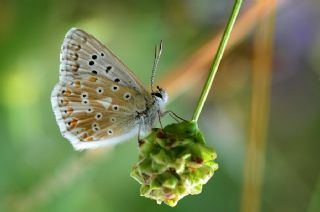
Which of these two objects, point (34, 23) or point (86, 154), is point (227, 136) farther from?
point (34, 23)

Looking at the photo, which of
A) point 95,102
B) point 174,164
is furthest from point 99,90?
point 174,164

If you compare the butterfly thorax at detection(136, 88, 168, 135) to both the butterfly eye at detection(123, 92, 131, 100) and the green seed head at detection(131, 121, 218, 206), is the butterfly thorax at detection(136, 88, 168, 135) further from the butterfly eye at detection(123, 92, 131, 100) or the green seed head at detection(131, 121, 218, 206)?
the green seed head at detection(131, 121, 218, 206)

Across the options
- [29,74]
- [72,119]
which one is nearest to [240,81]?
[29,74]

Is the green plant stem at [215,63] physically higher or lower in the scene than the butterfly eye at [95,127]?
higher

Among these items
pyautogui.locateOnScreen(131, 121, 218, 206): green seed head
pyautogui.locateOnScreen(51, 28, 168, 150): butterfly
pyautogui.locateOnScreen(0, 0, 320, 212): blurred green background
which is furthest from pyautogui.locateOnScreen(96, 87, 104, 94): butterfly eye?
pyautogui.locateOnScreen(0, 0, 320, 212): blurred green background

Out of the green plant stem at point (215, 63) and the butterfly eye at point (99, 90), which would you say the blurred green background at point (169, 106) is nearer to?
the butterfly eye at point (99, 90)

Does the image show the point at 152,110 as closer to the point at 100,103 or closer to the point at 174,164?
the point at 100,103

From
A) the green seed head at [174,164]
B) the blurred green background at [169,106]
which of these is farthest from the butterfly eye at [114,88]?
the blurred green background at [169,106]

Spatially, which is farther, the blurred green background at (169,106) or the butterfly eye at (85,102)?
the blurred green background at (169,106)
